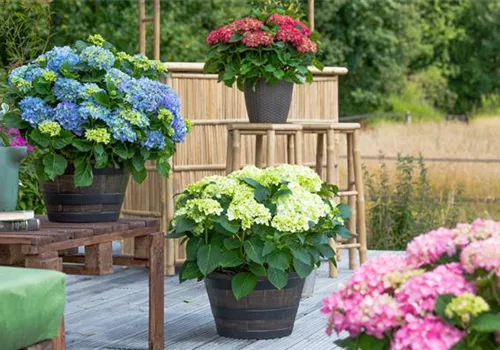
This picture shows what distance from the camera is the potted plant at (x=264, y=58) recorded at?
5371mm

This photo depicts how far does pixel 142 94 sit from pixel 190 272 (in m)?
0.85

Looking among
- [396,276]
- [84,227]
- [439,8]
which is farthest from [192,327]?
[439,8]

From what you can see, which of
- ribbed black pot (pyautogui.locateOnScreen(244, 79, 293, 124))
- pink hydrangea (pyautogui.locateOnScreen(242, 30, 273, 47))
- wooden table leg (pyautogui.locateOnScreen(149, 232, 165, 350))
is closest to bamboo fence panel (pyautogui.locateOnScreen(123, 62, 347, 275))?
ribbed black pot (pyautogui.locateOnScreen(244, 79, 293, 124))

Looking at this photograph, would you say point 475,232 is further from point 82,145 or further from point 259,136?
point 259,136

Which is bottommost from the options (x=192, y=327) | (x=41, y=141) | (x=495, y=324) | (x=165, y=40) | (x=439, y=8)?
(x=192, y=327)

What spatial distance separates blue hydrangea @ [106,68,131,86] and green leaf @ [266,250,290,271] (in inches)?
35.9

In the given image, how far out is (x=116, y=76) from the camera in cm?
390

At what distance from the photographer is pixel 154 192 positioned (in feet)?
20.5

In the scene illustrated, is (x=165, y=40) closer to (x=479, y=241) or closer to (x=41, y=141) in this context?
(x=41, y=141)

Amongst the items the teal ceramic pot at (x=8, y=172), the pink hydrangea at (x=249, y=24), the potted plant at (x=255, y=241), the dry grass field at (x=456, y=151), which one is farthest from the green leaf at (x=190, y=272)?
the dry grass field at (x=456, y=151)

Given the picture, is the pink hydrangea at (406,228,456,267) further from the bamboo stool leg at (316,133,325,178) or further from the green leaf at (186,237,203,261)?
the bamboo stool leg at (316,133,325,178)

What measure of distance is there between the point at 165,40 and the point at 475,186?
6826mm

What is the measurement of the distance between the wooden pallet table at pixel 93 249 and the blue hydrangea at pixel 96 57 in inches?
22.8

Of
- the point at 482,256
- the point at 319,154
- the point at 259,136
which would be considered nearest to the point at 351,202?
the point at 319,154
